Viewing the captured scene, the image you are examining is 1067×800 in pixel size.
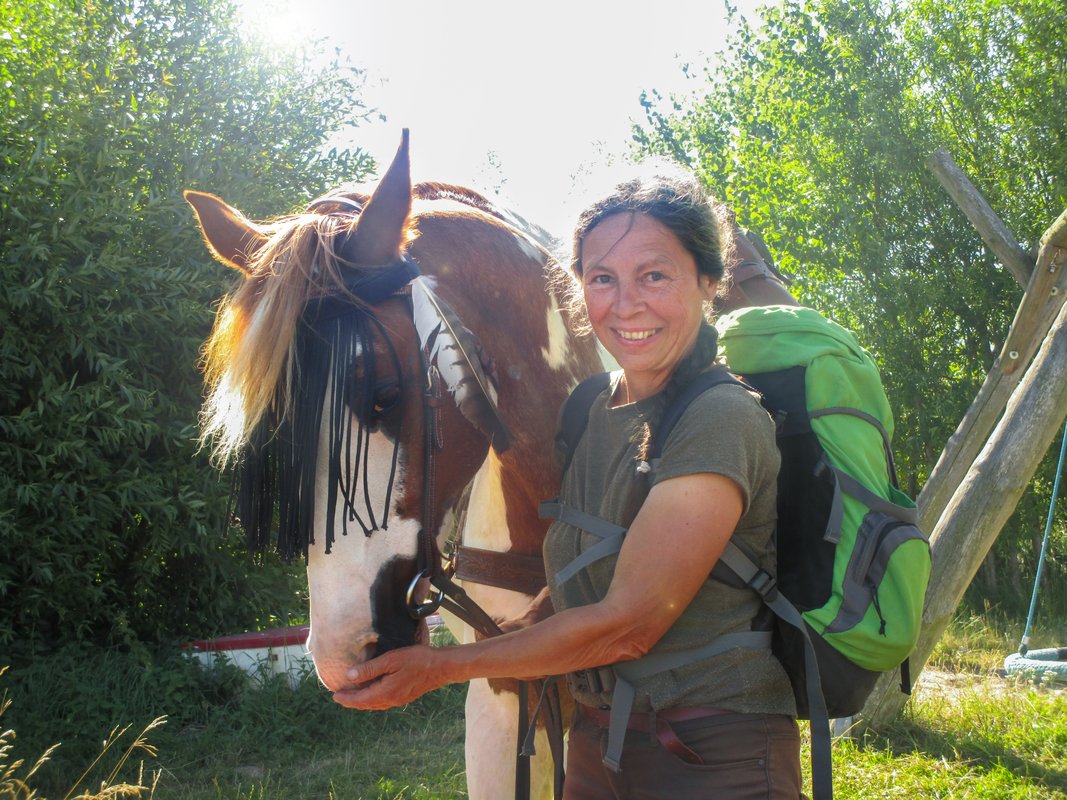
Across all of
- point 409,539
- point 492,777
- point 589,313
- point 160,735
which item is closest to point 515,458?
point 409,539

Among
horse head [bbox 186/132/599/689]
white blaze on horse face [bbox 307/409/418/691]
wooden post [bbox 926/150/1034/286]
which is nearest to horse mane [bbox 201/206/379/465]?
horse head [bbox 186/132/599/689]

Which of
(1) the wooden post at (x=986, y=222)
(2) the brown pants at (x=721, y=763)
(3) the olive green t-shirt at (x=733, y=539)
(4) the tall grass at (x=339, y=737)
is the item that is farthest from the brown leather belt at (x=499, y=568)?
(1) the wooden post at (x=986, y=222)

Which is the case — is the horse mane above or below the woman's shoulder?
above

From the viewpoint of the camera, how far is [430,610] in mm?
1782

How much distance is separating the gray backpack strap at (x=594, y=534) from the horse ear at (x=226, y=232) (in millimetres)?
994

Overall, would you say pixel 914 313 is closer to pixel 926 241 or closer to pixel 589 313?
pixel 926 241

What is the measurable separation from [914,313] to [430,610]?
7.78 m

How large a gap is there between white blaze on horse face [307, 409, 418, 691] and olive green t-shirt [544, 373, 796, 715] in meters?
0.35

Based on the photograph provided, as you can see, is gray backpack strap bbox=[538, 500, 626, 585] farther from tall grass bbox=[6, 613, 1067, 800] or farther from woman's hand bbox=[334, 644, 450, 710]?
tall grass bbox=[6, 613, 1067, 800]

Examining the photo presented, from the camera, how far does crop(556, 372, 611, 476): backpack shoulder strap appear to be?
1798 millimetres

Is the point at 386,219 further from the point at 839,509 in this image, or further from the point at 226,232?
the point at 839,509

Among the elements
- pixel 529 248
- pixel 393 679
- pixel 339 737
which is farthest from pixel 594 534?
pixel 339 737

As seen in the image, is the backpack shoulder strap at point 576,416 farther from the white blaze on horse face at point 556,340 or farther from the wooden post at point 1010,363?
the wooden post at point 1010,363

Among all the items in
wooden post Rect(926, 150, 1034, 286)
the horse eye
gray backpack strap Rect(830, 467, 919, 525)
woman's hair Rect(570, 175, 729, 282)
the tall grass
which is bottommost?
the tall grass
